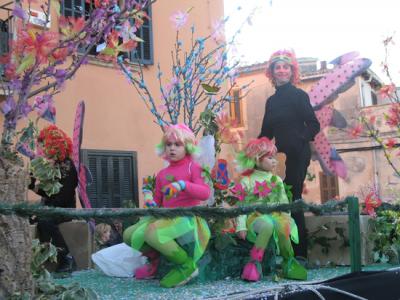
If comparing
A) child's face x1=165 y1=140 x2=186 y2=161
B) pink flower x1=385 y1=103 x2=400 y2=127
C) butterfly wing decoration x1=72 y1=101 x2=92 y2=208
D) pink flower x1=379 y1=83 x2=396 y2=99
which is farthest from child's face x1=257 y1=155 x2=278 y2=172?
pink flower x1=379 y1=83 x2=396 y2=99

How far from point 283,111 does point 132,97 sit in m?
4.10

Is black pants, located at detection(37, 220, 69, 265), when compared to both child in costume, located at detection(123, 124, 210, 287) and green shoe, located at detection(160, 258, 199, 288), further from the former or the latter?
green shoe, located at detection(160, 258, 199, 288)

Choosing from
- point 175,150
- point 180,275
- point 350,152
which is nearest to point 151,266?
point 180,275

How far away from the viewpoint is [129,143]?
8016 millimetres

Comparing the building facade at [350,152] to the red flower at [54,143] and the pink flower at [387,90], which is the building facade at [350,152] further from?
the red flower at [54,143]

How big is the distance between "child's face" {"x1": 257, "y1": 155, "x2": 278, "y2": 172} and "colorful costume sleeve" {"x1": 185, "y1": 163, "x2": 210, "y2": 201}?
47 centimetres

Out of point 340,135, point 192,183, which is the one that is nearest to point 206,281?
point 192,183

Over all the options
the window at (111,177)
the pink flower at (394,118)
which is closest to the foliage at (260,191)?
the pink flower at (394,118)

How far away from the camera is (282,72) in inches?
175

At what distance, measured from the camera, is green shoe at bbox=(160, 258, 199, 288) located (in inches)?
109

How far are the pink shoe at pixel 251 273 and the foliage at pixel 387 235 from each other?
48.5 inches

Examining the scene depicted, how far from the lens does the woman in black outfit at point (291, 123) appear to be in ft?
13.7

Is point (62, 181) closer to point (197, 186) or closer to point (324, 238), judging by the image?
point (197, 186)

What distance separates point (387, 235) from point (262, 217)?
1.22m
